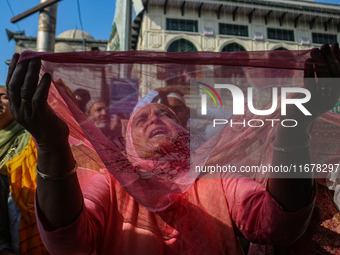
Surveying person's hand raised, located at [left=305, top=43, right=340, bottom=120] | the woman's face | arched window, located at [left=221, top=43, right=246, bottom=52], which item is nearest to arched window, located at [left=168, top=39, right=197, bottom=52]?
arched window, located at [left=221, top=43, right=246, bottom=52]

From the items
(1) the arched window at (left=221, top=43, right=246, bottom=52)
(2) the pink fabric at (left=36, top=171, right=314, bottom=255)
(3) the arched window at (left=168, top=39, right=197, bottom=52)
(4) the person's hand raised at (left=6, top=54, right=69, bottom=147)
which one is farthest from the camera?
(1) the arched window at (left=221, top=43, right=246, bottom=52)

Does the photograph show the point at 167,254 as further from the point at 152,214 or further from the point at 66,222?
the point at 66,222

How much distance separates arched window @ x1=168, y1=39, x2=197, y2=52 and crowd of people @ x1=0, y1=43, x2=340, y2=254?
14.9 metres

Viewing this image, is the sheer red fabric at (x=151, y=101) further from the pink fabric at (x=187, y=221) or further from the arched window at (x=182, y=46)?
the arched window at (x=182, y=46)

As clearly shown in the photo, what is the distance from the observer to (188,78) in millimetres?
1326

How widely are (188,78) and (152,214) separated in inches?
25.7

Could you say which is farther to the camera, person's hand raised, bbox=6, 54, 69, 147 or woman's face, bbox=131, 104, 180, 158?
woman's face, bbox=131, 104, 180, 158

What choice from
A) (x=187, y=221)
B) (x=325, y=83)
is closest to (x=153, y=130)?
(x=187, y=221)

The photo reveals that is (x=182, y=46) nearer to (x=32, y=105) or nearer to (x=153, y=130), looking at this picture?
(x=153, y=130)

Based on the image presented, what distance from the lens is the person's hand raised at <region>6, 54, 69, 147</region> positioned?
98 centimetres

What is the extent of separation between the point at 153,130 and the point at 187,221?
0.45 m

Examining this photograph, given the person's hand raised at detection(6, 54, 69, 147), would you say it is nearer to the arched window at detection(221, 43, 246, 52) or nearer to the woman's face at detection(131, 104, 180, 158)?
the woman's face at detection(131, 104, 180, 158)

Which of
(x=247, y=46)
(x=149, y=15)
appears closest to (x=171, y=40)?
(x=149, y=15)

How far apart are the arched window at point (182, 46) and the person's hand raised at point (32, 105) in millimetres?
15161
